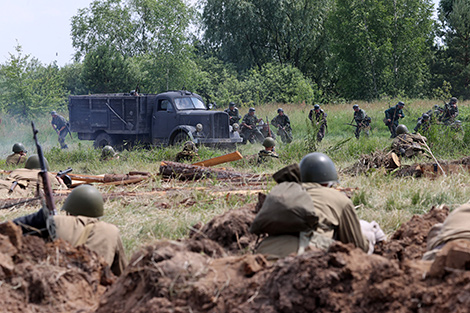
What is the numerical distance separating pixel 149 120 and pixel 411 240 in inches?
562

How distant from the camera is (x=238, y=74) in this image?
4391 centimetres

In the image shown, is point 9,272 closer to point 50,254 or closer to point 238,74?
point 50,254

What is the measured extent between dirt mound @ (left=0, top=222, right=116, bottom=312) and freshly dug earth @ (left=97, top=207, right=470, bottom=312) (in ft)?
1.21

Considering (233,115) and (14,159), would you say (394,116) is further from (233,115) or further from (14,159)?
(14,159)

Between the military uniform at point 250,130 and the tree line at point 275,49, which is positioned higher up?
the tree line at point 275,49

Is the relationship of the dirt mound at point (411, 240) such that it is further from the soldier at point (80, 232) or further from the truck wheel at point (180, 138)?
the truck wheel at point (180, 138)

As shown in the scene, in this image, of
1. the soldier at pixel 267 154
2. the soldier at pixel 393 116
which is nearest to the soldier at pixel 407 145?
the soldier at pixel 267 154

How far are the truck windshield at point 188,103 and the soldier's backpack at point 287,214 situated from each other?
550 inches

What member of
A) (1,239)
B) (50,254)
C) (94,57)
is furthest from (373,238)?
(94,57)

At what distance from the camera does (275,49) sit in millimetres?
44844

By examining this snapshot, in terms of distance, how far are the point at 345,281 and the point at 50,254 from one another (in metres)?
2.11

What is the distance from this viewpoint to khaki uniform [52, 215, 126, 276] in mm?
4395

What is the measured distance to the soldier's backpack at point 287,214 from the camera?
4.02 metres

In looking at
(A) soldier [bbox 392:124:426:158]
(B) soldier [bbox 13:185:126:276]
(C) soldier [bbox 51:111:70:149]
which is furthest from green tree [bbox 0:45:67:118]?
(B) soldier [bbox 13:185:126:276]
